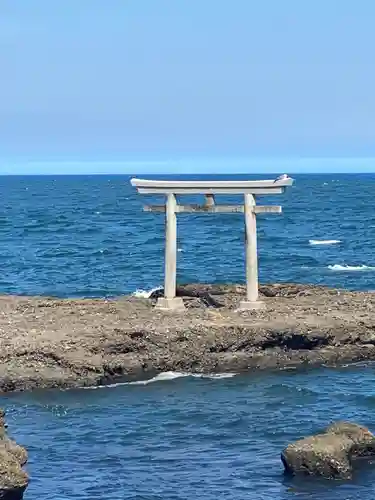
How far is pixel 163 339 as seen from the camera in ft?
75.2

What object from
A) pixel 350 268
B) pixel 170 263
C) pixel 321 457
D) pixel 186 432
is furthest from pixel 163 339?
pixel 350 268

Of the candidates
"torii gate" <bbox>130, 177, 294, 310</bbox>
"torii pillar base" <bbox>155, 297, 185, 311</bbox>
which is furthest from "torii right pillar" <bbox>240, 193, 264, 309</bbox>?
"torii pillar base" <bbox>155, 297, 185, 311</bbox>

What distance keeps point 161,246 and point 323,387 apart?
116ft

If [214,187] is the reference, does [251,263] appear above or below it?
below

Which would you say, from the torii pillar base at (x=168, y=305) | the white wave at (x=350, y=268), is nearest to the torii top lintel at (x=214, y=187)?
the torii pillar base at (x=168, y=305)

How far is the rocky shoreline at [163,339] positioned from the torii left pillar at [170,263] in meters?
0.40

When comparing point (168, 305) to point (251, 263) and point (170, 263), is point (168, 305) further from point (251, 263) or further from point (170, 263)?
point (251, 263)

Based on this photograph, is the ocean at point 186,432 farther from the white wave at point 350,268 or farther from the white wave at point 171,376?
the white wave at point 350,268

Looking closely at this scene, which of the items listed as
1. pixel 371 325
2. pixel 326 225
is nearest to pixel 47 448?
pixel 371 325

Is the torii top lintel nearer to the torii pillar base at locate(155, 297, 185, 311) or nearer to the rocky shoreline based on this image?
the torii pillar base at locate(155, 297, 185, 311)

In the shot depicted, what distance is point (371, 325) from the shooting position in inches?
956

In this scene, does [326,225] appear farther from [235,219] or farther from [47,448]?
[47,448]

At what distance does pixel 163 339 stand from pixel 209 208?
3.97 m

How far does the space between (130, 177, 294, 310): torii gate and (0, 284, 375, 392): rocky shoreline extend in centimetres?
54
